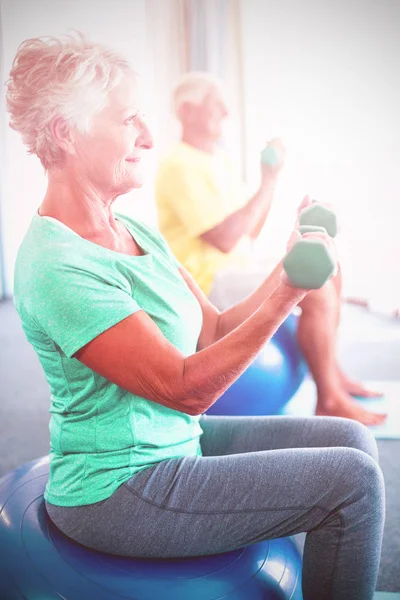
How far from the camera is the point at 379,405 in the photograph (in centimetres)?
213

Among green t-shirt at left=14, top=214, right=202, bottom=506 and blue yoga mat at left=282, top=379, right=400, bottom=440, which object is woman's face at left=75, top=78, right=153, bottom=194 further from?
blue yoga mat at left=282, top=379, right=400, bottom=440

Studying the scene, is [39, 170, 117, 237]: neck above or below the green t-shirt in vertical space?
above

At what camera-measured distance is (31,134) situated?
90cm

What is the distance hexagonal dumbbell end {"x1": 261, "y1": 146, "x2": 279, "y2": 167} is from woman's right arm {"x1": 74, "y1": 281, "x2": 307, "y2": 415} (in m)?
0.89

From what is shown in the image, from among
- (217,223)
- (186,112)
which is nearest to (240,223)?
(217,223)

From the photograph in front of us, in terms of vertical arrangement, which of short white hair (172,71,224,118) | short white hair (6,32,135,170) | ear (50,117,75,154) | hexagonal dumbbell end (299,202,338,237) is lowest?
hexagonal dumbbell end (299,202,338,237)

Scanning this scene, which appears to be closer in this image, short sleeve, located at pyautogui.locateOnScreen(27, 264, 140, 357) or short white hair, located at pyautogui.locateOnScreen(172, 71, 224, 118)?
short sleeve, located at pyautogui.locateOnScreen(27, 264, 140, 357)

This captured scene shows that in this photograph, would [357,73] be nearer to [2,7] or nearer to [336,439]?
[2,7]

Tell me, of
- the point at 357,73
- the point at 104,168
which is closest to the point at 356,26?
the point at 357,73

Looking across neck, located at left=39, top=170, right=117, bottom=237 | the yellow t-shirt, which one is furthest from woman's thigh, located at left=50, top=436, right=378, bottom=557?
the yellow t-shirt

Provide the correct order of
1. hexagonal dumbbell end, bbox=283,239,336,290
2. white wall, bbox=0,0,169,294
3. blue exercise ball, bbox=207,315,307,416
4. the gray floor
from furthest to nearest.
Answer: white wall, bbox=0,0,169,294 < blue exercise ball, bbox=207,315,307,416 < the gray floor < hexagonal dumbbell end, bbox=283,239,336,290

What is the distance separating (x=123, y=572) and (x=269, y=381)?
925mm

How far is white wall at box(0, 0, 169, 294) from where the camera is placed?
2359mm

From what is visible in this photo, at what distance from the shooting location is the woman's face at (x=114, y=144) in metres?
0.90
